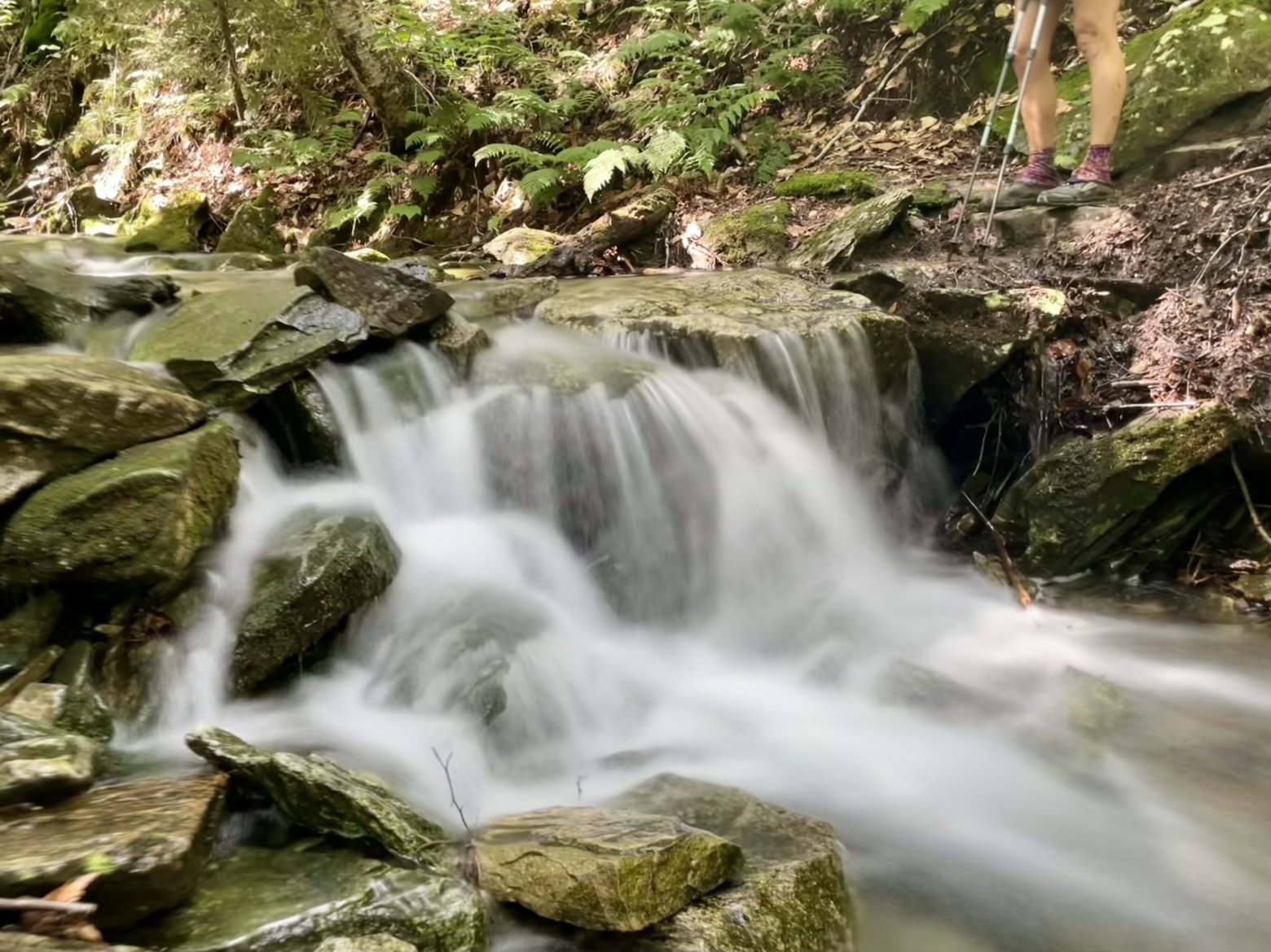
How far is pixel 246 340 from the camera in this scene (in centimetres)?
410

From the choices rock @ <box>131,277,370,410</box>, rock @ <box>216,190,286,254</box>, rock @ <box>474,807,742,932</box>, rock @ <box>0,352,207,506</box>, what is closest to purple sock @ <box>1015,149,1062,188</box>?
rock @ <box>131,277,370,410</box>

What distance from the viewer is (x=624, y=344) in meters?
5.05

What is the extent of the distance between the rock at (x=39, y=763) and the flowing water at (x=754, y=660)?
0.47 m

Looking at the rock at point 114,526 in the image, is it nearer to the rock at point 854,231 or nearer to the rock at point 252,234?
the rock at point 854,231

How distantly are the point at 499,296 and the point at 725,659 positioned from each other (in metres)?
3.17

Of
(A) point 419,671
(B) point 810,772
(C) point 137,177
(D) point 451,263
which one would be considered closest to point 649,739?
(B) point 810,772

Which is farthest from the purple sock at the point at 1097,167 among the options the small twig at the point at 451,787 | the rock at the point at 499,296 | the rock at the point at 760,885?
the small twig at the point at 451,787

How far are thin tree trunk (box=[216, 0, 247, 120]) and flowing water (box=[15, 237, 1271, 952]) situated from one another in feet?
23.2

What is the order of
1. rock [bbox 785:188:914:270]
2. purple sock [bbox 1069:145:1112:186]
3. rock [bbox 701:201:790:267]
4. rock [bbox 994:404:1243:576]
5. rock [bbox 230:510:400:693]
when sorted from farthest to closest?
1. rock [bbox 701:201:790:267]
2. rock [bbox 785:188:914:270]
3. purple sock [bbox 1069:145:1112:186]
4. rock [bbox 994:404:1243:576]
5. rock [bbox 230:510:400:693]

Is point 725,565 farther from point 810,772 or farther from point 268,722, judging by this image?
point 268,722

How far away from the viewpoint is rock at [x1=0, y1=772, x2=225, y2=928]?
5.63ft

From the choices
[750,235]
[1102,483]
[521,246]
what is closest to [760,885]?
[1102,483]

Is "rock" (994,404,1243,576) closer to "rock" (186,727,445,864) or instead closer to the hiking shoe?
the hiking shoe

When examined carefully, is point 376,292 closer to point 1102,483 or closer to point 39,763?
point 39,763
